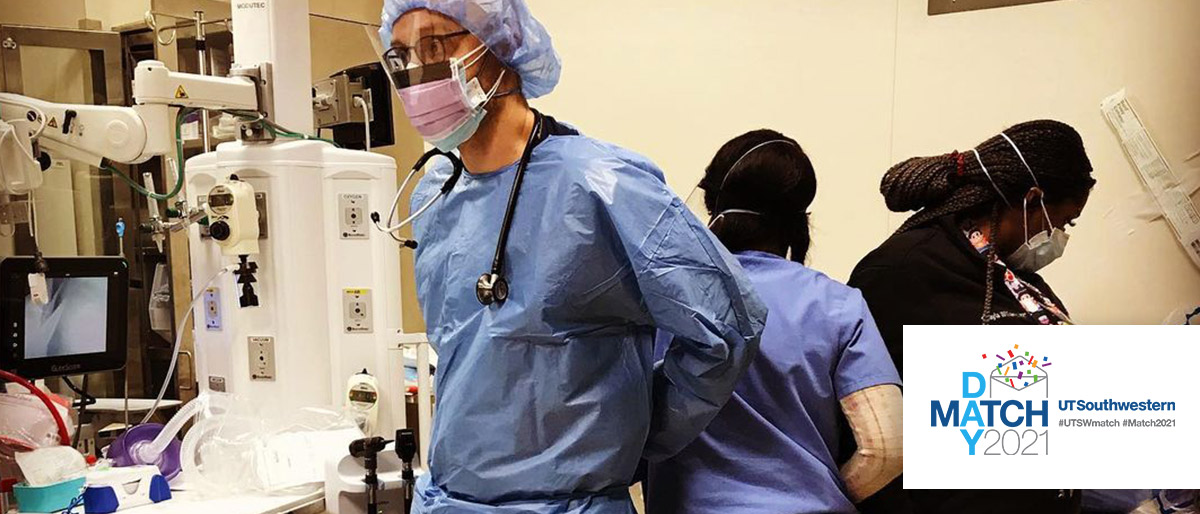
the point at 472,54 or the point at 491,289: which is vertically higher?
the point at 472,54

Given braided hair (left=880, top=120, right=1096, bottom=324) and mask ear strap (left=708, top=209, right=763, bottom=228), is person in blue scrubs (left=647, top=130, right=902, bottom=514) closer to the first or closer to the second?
mask ear strap (left=708, top=209, right=763, bottom=228)

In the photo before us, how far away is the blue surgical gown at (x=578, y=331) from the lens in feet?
3.67

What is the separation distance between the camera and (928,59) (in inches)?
66.3

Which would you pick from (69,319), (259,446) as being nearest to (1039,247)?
(259,446)

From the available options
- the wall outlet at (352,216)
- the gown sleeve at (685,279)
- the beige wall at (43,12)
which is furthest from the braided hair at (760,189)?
the beige wall at (43,12)

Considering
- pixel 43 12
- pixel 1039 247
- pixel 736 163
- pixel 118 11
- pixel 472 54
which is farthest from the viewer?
pixel 118 11

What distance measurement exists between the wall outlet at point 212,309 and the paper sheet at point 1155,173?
190 centimetres

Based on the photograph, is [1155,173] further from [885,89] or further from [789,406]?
[789,406]

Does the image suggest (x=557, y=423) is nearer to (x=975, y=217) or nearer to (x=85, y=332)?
(x=975, y=217)

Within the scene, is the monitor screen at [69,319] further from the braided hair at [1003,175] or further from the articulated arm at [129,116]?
the braided hair at [1003,175]

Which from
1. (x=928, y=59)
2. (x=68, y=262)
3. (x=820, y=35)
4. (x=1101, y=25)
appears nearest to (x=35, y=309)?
(x=68, y=262)

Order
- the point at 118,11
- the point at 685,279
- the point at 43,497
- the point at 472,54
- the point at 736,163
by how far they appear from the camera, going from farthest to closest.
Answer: the point at 118,11 → the point at 43,497 → the point at 736,163 → the point at 472,54 → the point at 685,279

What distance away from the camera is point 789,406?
1270mm

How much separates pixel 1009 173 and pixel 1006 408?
0.40 metres
